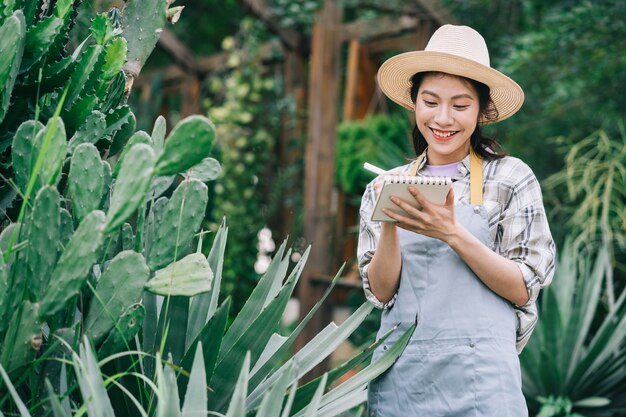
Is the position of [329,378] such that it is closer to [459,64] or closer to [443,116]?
[443,116]

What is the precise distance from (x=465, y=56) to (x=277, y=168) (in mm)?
5537

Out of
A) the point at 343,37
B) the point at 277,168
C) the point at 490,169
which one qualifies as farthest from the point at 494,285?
the point at 277,168

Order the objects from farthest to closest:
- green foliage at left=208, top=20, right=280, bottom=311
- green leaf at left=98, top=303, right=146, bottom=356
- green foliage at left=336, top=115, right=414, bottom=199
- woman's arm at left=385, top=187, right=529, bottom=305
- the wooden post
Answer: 1. green foliage at left=208, top=20, right=280, bottom=311
2. the wooden post
3. green foliage at left=336, top=115, right=414, bottom=199
4. woman's arm at left=385, top=187, right=529, bottom=305
5. green leaf at left=98, top=303, right=146, bottom=356

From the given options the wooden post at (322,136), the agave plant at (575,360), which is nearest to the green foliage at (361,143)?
the wooden post at (322,136)

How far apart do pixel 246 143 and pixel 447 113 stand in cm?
544

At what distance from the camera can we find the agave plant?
413cm

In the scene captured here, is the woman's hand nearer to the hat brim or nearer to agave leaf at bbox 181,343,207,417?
the hat brim

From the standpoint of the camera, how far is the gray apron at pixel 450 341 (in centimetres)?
211

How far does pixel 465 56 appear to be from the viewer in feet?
7.56

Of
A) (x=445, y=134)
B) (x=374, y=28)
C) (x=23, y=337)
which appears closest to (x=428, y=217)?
(x=445, y=134)

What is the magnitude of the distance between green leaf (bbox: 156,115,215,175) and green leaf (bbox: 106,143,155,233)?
0.13 feet

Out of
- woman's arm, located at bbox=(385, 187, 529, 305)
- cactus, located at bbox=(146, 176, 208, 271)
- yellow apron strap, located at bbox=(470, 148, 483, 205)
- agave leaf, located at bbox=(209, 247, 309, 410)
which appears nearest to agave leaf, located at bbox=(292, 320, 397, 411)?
agave leaf, located at bbox=(209, 247, 309, 410)

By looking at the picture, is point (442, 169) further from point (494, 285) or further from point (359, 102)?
point (359, 102)

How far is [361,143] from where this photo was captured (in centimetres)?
639
